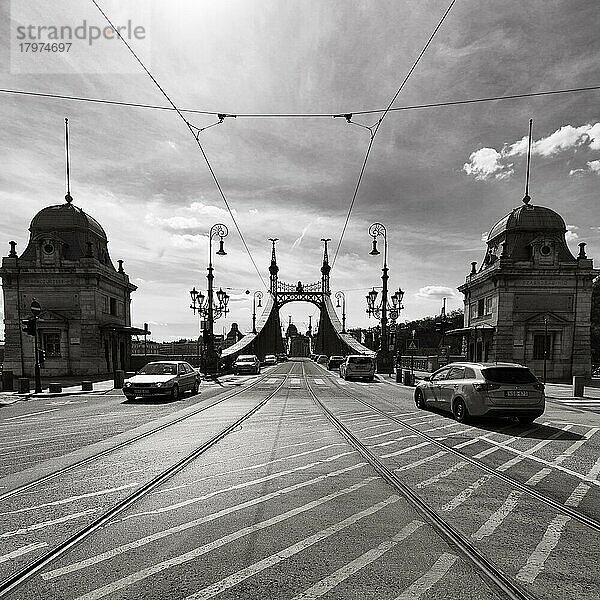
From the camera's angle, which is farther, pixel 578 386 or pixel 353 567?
pixel 578 386


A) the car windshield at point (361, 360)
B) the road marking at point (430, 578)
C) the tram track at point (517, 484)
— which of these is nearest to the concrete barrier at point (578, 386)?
the car windshield at point (361, 360)

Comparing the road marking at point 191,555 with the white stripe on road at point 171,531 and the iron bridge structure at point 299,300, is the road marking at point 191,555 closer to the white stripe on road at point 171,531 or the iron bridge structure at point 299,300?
the white stripe on road at point 171,531

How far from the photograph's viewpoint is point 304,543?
168 inches

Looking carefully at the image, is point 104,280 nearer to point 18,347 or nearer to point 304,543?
point 18,347

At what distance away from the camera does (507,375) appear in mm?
10852

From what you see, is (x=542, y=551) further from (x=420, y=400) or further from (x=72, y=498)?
(x=420, y=400)

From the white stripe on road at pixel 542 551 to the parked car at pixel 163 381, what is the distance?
14.1 metres

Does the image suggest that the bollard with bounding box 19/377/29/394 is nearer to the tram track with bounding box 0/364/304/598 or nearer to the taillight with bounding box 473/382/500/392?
the tram track with bounding box 0/364/304/598

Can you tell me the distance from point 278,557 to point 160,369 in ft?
50.9

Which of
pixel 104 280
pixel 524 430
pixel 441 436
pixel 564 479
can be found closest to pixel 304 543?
pixel 564 479

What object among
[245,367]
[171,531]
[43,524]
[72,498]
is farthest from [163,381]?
[245,367]

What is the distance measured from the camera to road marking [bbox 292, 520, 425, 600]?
11.2 feet

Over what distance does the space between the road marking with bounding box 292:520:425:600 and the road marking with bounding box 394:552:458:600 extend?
459 millimetres

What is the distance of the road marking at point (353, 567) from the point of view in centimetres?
341
